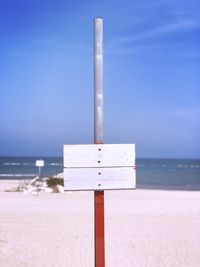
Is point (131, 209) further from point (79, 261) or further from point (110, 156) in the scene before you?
point (110, 156)

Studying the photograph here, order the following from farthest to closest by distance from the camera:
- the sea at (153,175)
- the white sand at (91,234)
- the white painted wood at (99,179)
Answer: the sea at (153,175) < the white sand at (91,234) < the white painted wood at (99,179)

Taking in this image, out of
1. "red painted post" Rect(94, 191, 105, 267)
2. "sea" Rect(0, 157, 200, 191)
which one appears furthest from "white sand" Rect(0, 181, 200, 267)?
"sea" Rect(0, 157, 200, 191)

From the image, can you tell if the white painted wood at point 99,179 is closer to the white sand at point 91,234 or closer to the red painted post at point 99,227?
the red painted post at point 99,227

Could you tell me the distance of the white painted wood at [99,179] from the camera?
4.51 m

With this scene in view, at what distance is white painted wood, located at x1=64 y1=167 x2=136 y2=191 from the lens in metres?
4.51

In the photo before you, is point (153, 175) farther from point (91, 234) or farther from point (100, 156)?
point (100, 156)

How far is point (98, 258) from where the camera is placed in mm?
4594

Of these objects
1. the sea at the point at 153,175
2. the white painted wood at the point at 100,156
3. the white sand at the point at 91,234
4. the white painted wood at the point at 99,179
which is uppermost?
the sea at the point at 153,175

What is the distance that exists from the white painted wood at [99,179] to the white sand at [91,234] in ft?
8.20

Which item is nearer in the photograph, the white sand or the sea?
the white sand

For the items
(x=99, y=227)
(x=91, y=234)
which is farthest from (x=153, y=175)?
(x=99, y=227)

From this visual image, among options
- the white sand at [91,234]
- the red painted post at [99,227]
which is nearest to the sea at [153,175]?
the white sand at [91,234]

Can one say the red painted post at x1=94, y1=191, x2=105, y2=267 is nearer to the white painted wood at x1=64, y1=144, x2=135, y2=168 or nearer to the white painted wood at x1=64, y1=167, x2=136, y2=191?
the white painted wood at x1=64, y1=167, x2=136, y2=191

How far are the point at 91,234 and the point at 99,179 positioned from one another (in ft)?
14.8
